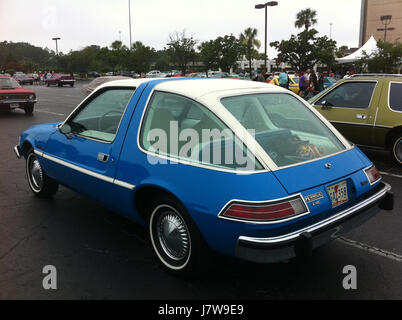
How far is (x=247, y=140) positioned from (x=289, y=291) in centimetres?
126

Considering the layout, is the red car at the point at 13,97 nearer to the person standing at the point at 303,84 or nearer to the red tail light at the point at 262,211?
the person standing at the point at 303,84

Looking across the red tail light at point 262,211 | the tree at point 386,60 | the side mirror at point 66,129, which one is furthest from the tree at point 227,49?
the red tail light at point 262,211

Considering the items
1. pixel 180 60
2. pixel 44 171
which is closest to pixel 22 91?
pixel 44 171

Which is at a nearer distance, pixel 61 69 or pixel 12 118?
pixel 12 118

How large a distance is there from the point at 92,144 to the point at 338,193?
235 cm

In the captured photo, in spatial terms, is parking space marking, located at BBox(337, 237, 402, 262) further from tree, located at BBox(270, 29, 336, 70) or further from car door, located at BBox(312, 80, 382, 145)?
tree, located at BBox(270, 29, 336, 70)

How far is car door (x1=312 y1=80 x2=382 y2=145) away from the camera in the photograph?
7.14 meters

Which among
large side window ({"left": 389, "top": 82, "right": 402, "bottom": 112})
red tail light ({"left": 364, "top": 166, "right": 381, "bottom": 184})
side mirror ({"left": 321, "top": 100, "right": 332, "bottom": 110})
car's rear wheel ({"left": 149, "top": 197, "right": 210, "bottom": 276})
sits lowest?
car's rear wheel ({"left": 149, "top": 197, "right": 210, "bottom": 276})

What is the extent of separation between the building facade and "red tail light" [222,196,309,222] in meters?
73.0

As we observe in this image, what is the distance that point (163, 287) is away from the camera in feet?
10.4

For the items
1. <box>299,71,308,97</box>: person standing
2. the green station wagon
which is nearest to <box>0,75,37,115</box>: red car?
<box>299,71,308,97</box>: person standing

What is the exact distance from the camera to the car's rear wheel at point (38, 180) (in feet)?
16.7
